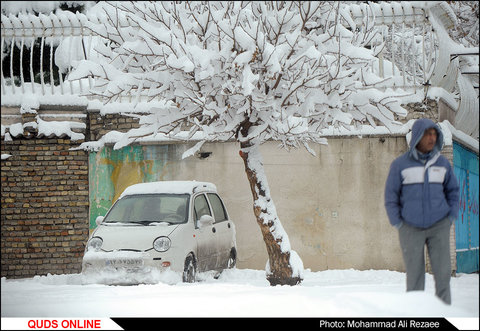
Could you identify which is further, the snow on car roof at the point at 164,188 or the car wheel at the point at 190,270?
the snow on car roof at the point at 164,188

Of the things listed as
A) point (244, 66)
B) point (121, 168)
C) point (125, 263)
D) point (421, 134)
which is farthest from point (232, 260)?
point (421, 134)

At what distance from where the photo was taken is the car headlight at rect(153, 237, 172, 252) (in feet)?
29.5

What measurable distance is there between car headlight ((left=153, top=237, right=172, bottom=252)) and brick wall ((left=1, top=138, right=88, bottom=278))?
12.3 ft

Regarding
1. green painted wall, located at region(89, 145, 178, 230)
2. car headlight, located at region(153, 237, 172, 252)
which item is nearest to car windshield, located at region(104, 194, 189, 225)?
car headlight, located at region(153, 237, 172, 252)

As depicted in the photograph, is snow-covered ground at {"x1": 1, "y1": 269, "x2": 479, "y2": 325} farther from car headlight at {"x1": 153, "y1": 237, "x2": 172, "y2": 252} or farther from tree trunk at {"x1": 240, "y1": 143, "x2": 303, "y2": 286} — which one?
tree trunk at {"x1": 240, "y1": 143, "x2": 303, "y2": 286}

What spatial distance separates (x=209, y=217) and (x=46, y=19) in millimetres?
5277

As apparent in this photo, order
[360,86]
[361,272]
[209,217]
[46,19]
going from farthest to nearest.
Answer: [46,19] < [361,272] < [209,217] < [360,86]

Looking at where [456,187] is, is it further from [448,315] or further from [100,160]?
[100,160]

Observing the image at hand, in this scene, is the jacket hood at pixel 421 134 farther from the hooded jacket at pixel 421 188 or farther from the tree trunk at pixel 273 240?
the tree trunk at pixel 273 240

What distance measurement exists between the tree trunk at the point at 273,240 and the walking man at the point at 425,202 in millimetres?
3838

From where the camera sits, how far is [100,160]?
1267 centimetres

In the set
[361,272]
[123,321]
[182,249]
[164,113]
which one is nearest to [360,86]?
[164,113]

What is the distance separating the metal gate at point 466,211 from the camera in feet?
40.7

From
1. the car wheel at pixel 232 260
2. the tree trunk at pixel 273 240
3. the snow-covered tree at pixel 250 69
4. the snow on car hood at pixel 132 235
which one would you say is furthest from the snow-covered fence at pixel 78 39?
the snow on car hood at pixel 132 235
